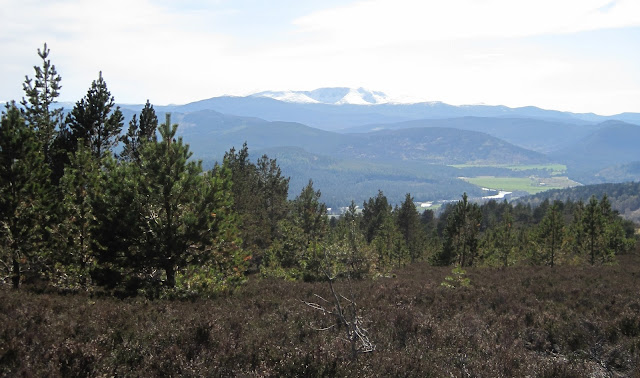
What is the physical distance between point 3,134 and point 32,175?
1435mm

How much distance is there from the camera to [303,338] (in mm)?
8234

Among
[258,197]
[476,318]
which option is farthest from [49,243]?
[258,197]

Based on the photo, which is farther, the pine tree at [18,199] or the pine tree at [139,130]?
the pine tree at [139,130]

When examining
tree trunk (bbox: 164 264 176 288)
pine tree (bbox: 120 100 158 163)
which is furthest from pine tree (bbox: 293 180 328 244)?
tree trunk (bbox: 164 264 176 288)

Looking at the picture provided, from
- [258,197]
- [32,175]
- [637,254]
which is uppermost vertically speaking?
[32,175]

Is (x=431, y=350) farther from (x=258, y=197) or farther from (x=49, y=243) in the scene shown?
(x=258, y=197)

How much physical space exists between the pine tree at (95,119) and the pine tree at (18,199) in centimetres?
1394

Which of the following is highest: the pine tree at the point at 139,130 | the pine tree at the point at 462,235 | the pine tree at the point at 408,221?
the pine tree at the point at 139,130

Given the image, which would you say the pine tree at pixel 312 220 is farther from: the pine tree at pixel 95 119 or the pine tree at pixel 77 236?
the pine tree at pixel 77 236

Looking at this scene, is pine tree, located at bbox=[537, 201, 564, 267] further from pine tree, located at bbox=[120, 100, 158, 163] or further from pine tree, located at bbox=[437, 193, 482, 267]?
pine tree, located at bbox=[120, 100, 158, 163]

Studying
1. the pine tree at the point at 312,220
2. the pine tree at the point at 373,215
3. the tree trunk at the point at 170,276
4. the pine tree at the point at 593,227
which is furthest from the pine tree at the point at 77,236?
the pine tree at the point at 373,215

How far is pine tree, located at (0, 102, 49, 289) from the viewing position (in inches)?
490

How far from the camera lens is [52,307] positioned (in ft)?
28.2

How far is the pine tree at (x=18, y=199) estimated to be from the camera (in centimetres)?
1244
